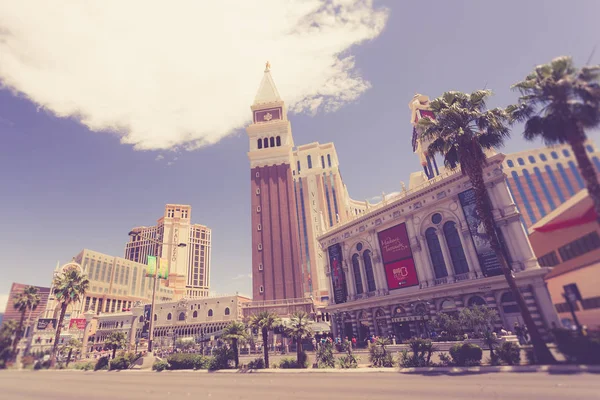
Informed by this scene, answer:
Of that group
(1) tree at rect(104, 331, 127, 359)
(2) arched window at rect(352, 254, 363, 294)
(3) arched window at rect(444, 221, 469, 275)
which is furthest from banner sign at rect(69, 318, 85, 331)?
(3) arched window at rect(444, 221, 469, 275)

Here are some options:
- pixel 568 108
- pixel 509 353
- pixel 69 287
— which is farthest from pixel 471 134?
pixel 69 287

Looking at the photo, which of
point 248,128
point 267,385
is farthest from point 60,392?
point 248,128

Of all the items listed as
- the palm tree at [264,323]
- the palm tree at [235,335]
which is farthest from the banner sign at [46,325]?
the palm tree at [264,323]

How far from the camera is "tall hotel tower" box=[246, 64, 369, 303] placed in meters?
60.1

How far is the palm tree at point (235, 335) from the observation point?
25.8 m

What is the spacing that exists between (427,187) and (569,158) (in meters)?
23.3

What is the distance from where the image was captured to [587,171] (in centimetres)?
973

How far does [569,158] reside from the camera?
10.4 m

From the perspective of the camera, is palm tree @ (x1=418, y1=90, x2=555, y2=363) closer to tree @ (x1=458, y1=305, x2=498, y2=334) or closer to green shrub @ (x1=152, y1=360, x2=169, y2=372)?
tree @ (x1=458, y1=305, x2=498, y2=334)

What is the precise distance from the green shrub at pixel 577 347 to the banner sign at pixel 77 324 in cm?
9580

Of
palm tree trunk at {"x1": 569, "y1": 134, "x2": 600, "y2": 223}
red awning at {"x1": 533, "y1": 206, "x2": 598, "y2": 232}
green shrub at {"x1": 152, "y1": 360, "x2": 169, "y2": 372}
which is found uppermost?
palm tree trunk at {"x1": 569, "y1": 134, "x2": 600, "y2": 223}

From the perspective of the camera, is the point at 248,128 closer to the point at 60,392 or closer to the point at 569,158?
the point at 60,392

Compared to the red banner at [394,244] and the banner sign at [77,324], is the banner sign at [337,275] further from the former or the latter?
the banner sign at [77,324]

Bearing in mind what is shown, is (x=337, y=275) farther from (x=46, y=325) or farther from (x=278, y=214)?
(x=46, y=325)
